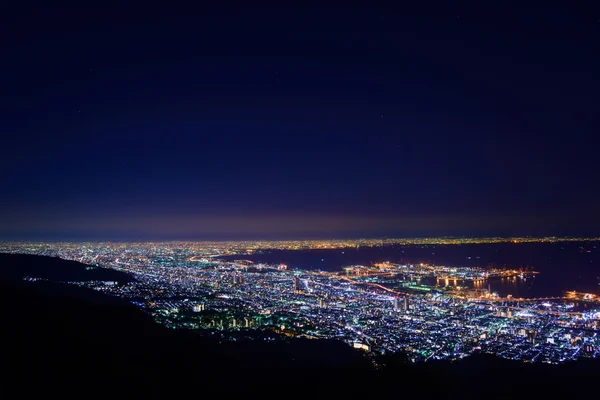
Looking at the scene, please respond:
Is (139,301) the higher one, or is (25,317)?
(25,317)

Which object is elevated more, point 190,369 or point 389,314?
point 190,369

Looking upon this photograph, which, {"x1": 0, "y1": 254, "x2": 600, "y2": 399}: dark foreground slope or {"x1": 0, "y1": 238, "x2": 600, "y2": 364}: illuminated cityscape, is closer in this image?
{"x1": 0, "y1": 254, "x2": 600, "y2": 399}: dark foreground slope

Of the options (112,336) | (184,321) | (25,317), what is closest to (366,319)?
(184,321)

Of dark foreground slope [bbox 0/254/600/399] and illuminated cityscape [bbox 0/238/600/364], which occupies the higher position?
dark foreground slope [bbox 0/254/600/399]

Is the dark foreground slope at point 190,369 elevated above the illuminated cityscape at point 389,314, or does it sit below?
above

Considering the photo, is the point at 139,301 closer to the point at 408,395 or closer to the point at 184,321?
the point at 184,321

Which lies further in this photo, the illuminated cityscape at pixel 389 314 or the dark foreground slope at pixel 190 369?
the illuminated cityscape at pixel 389 314

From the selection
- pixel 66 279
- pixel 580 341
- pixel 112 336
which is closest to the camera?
pixel 112 336

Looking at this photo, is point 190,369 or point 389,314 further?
point 389,314
